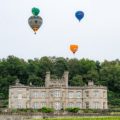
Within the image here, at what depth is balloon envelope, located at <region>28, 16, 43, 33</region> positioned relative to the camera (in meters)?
51.8

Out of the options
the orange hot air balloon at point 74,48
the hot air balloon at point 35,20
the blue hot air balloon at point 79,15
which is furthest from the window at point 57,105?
the hot air balloon at point 35,20

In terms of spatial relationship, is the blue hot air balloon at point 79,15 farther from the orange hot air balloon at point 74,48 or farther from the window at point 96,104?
the window at point 96,104

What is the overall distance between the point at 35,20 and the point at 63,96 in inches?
1276

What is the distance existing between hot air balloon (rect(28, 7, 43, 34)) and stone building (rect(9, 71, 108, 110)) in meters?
30.2

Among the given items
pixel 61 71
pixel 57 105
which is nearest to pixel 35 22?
pixel 57 105

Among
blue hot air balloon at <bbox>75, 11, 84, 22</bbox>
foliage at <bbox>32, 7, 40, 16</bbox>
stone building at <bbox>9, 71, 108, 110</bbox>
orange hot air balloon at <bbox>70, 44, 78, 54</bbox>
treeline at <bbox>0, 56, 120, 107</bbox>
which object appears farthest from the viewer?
treeline at <bbox>0, 56, 120, 107</bbox>

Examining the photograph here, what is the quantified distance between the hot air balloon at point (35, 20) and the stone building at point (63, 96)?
30238 mm

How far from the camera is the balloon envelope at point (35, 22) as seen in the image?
51844mm

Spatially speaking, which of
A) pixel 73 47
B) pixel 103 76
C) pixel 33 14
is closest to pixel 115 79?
pixel 103 76

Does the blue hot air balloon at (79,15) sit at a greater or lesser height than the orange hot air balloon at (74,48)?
greater

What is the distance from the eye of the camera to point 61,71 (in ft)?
334

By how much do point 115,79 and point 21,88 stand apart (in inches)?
707

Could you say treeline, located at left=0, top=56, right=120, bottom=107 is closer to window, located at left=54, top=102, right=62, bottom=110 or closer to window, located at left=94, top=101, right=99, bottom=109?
window, located at left=94, top=101, right=99, bottom=109

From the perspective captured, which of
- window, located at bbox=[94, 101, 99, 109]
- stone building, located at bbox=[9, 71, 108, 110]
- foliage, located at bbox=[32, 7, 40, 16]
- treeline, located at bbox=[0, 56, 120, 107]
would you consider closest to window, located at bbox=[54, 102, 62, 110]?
stone building, located at bbox=[9, 71, 108, 110]
